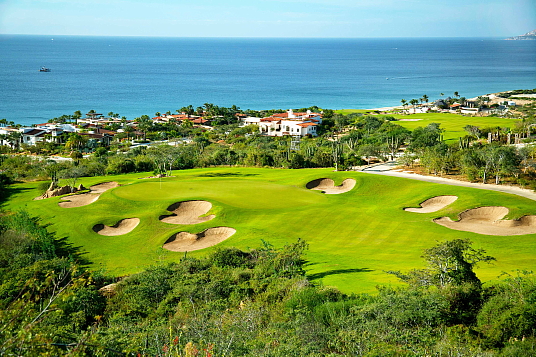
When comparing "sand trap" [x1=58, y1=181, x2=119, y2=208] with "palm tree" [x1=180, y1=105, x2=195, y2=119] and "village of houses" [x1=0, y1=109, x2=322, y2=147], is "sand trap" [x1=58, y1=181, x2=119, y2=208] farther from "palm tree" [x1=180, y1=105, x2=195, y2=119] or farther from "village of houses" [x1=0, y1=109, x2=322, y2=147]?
"palm tree" [x1=180, y1=105, x2=195, y2=119]

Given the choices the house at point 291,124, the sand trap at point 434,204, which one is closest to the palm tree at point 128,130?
the house at point 291,124

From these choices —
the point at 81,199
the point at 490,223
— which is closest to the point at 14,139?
the point at 81,199

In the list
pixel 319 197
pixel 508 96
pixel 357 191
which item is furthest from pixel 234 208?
pixel 508 96

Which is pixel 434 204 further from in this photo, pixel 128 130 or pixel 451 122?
pixel 128 130

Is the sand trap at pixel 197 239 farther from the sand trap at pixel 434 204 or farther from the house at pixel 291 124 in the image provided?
the house at pixel 291 124

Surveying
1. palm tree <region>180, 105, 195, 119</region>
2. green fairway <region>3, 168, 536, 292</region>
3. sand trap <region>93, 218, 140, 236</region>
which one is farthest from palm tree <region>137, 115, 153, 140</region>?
sand trap <region>93, 218, 140, 236</region>

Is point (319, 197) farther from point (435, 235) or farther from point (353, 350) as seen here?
point (353, 350)
